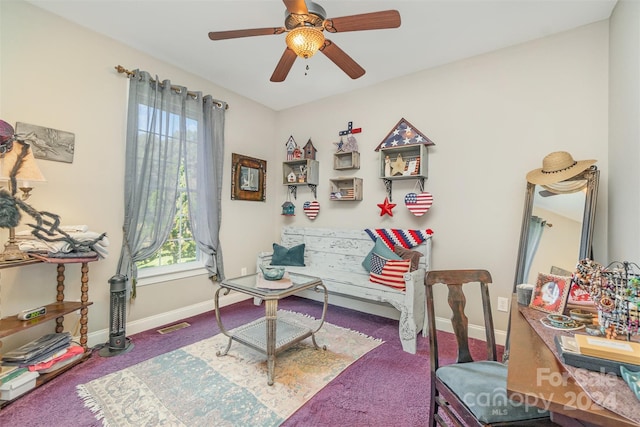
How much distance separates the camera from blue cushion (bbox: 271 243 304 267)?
338 centimetres

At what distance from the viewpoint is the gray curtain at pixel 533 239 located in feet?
7.20

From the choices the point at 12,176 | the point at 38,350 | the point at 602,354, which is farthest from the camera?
the point at 38,350

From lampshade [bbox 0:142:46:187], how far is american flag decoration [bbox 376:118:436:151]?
114 inches

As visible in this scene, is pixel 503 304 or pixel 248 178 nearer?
pixel 503 304

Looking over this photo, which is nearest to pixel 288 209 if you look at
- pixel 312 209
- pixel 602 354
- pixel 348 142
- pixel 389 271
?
pixel 312 209

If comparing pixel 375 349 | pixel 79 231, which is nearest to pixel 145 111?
pixel 79 231

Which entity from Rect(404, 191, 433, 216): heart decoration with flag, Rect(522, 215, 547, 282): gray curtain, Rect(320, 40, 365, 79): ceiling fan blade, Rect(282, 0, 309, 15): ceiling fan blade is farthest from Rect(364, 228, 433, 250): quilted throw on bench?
Rect(282, 0, 309, 15): ceiling fan blade

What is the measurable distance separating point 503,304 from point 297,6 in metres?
2.80

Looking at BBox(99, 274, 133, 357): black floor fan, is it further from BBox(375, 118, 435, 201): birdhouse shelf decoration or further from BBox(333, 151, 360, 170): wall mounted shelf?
BBox(375, 118, 435, 201): birdhouse shelf decoration

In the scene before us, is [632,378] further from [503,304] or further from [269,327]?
[503,304]

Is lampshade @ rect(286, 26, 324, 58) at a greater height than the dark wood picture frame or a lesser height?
greater

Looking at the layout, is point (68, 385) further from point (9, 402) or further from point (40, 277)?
point (40, 277)

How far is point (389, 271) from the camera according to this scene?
2.62 m

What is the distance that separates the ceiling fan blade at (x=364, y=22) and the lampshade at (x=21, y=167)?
2.11m
